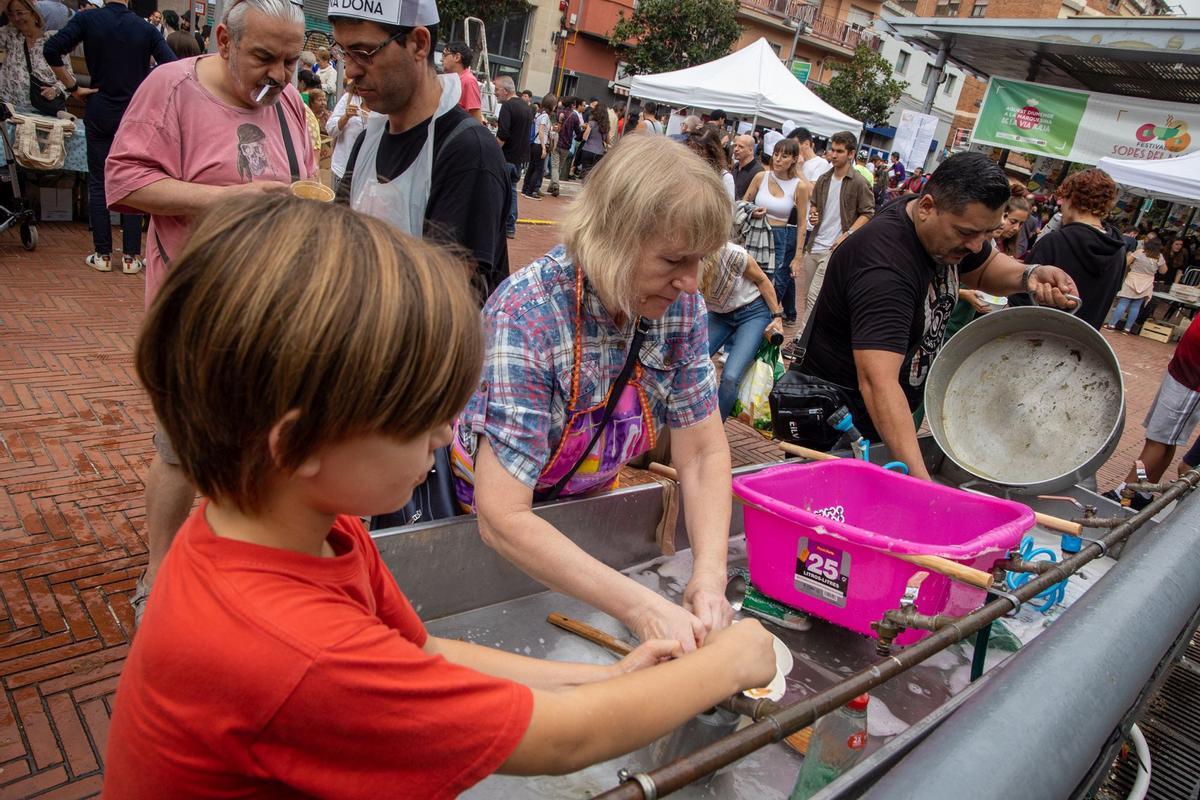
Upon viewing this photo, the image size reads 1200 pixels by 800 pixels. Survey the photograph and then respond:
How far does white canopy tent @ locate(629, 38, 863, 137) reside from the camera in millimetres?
12438

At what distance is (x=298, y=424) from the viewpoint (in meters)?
0.82

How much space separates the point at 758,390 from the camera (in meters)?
4.79

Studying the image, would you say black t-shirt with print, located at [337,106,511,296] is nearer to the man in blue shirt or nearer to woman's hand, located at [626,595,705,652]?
woman's hand, located at [626,595,705,652]

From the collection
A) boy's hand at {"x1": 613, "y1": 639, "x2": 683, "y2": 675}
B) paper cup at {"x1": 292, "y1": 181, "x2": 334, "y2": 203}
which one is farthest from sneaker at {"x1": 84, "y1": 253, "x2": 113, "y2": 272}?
boy's hand at {"x1": 613, "y1": 639, "x2": 683, "y2": 675}

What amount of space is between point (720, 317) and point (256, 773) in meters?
4.43

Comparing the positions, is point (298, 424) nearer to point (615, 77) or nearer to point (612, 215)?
point (612, 215)

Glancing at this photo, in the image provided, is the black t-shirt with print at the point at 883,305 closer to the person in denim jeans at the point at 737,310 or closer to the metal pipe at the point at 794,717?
the metal pipe at the point at 794,717

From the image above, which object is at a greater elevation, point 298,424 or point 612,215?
point 612,215

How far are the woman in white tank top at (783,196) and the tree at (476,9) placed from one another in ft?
71.8

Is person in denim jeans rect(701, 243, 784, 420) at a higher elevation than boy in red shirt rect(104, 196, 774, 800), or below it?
below

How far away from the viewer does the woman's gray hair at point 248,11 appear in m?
2.21

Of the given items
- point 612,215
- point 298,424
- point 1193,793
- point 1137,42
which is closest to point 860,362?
point 612,215

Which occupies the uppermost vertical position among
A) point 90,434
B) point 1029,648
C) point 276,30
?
point 276,30

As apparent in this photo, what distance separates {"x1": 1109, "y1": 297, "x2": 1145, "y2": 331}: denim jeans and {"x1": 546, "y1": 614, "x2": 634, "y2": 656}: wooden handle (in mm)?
16003
